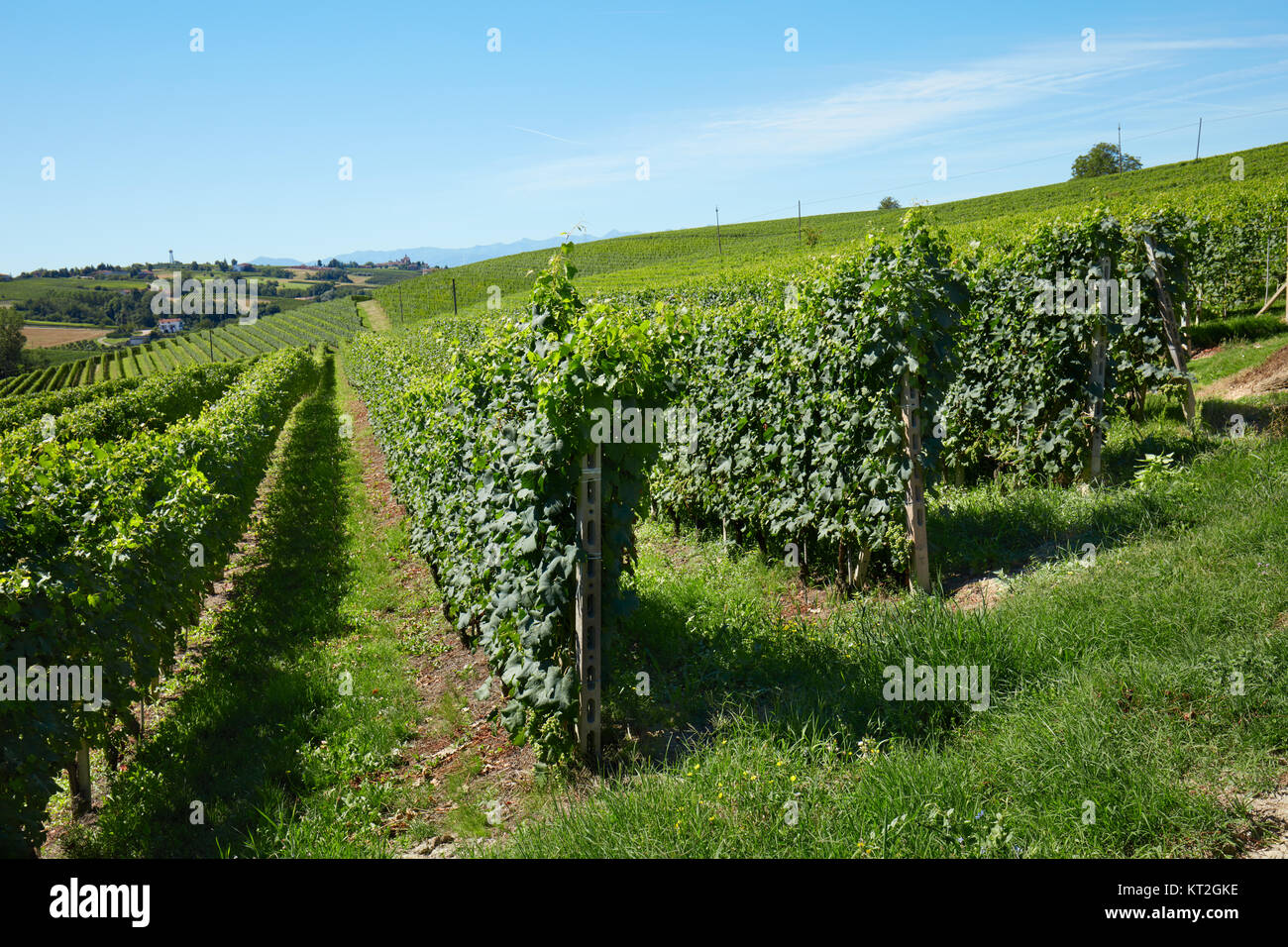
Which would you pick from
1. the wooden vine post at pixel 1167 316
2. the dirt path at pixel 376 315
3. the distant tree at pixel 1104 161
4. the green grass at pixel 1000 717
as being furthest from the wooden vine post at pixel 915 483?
the distant tree at pixel 1104 161

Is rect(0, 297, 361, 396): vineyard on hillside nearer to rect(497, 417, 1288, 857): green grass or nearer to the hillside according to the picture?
the hillside

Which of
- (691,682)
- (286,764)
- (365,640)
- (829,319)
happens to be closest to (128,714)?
(286,764)

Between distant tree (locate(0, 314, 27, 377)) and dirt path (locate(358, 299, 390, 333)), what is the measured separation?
38914mm

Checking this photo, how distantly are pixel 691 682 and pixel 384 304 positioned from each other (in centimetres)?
8792

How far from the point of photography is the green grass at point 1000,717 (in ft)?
11.3

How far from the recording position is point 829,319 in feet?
22.8

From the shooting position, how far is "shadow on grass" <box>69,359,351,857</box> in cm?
510

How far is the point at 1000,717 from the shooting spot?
432cm

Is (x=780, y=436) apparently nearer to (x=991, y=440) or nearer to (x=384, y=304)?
(x=991, y=440)

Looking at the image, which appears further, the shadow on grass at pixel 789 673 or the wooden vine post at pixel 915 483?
the wooden vine post at pixel 915 483

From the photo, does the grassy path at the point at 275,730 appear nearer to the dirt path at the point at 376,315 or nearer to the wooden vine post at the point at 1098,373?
the wooden vine post at the point at 1098,373

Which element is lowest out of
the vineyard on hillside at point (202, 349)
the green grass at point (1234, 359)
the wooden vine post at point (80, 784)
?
the wooden vine post at point (80, 784)

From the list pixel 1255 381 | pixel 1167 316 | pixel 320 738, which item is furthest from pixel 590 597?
pixel 1255 381

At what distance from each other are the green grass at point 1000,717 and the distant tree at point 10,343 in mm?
107714
